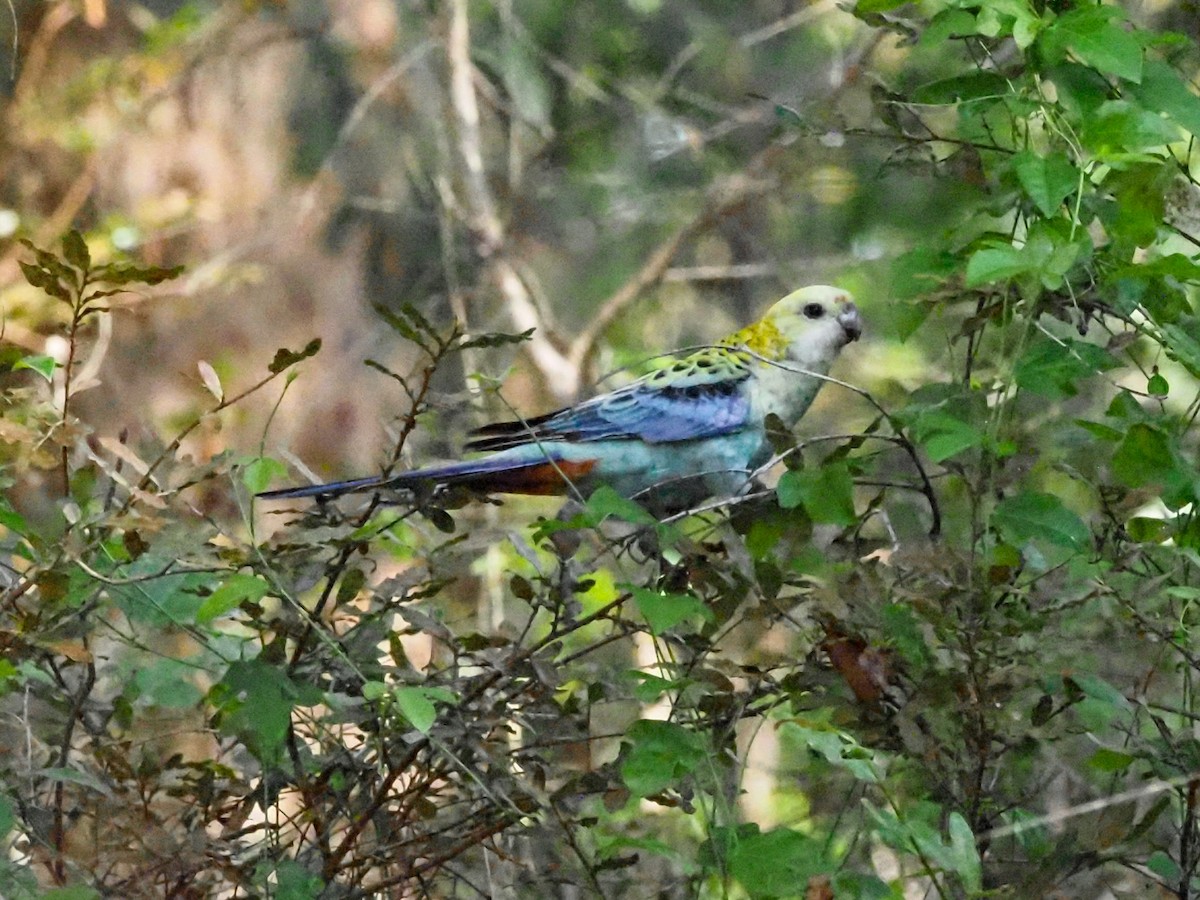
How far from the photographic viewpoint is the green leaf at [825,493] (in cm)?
180

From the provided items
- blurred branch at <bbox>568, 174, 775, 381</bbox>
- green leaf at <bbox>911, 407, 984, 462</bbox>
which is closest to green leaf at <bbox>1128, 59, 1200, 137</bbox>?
green leaf at <bbox>911, 407, 984, 462</bbox>

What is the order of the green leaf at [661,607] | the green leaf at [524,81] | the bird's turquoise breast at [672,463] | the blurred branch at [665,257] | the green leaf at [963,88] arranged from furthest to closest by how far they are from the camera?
the green leaf at [524,81] < the blurred branch at [665,257] < the bird's turquoise breast at [672,463] < the green leaf at [963,88] < the green leaf at [661,607]

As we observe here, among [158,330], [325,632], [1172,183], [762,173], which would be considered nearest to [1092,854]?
[1172,183]

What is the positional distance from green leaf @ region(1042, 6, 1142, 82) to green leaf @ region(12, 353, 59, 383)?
1.38 meters

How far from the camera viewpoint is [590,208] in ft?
23.1

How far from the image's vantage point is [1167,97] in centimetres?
178

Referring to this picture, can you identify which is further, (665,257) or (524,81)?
(524,81)

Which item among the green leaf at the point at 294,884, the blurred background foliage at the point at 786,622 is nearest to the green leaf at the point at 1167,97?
the blurred background foliage at the point at 786,622

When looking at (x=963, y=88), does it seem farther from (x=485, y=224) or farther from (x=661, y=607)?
(x=485, y=224)

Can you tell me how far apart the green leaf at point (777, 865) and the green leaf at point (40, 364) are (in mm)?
1125

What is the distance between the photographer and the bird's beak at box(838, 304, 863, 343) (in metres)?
3.46

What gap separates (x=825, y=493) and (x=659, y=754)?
1.34 ft

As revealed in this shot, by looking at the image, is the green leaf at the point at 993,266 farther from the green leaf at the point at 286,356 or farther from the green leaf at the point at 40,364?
the green leaf at the point at 40,364

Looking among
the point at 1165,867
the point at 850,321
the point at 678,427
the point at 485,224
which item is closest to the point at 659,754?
the point at 1165,867
